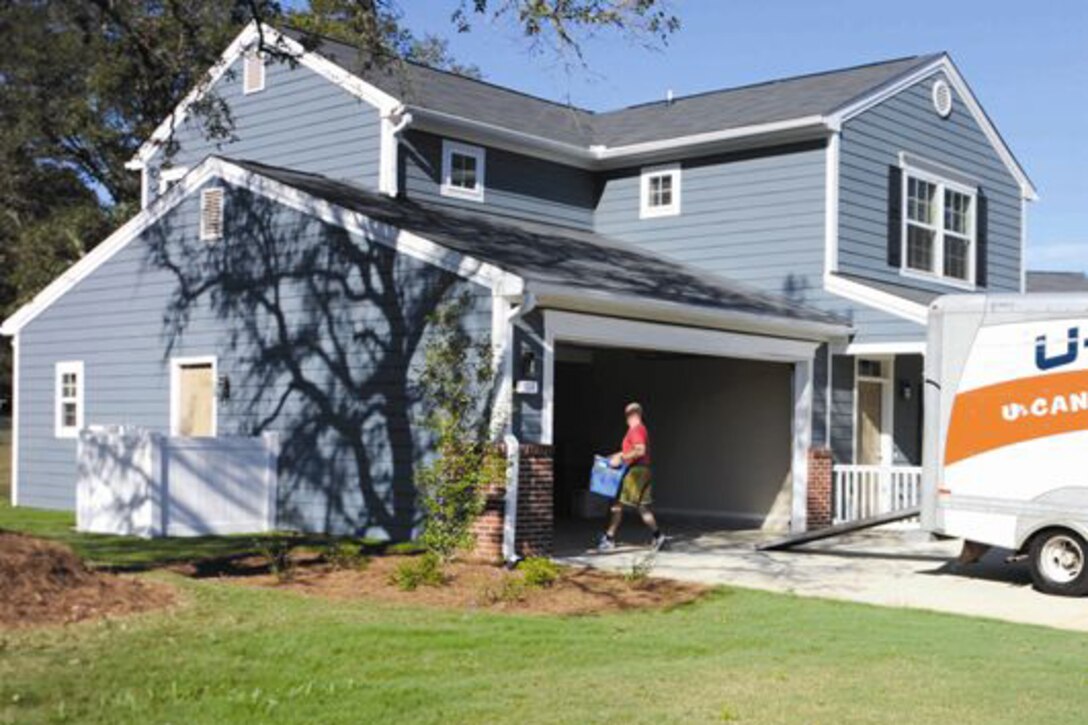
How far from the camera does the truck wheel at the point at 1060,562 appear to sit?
1273 cm

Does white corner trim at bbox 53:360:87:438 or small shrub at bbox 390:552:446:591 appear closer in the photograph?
small shrub at bbox 390:552:446:591

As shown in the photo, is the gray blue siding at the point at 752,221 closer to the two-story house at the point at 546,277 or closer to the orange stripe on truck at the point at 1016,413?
the two-story house at the point at 546,277

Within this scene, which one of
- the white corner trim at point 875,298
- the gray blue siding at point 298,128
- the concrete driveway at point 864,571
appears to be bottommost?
the concrete driveway at point 864,571

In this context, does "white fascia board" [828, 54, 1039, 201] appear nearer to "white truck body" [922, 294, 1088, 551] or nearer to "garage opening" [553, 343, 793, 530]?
"garage opening" [553, 343, 793, 530]

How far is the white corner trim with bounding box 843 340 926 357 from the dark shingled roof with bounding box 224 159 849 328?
40cm

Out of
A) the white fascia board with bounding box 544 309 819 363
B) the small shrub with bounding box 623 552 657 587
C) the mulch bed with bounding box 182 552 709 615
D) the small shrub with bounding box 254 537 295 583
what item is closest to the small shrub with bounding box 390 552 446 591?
the mulch bed with bounding box 182 552 709 615

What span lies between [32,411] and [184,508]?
20.1 feet

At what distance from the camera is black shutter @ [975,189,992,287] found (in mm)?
22281

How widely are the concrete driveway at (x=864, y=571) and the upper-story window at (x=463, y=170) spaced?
532cm

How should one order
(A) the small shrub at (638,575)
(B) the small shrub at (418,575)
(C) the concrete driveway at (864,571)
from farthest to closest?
1. (A) the small shrub at (638,575)
2. (C) the concrete driveway at (864,571)
3. (B) the small shrub at (418,575)

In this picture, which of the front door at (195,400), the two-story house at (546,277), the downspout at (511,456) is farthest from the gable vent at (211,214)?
the downspout at (511,456)

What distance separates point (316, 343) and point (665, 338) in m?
4.29

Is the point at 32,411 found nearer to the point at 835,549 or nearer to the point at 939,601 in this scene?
the point at 835,549

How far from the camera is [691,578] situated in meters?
13.3
